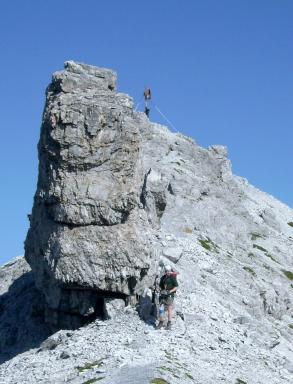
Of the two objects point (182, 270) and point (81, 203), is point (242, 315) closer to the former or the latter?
point (182, 270)

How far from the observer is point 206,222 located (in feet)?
194

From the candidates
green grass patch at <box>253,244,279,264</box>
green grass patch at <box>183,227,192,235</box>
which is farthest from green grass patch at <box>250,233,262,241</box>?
green grass patch at <box>183,227,192,235</box>

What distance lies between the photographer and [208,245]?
52688mm

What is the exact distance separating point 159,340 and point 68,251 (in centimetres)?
790

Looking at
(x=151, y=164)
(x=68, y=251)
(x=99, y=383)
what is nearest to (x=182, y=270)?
(x=68, y=251)

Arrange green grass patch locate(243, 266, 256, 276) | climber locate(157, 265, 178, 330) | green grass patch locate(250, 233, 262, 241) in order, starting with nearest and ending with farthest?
climber locate(157, 265, 178, 330) → green grass patch locate(243, 266, 256, 276) → green grass patch locate(250, 233, 262, 241)

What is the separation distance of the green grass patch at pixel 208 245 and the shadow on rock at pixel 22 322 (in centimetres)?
1395

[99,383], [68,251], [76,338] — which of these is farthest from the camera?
[68,251]

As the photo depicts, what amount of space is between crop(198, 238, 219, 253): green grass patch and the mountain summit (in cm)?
278

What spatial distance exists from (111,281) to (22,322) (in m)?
9.56

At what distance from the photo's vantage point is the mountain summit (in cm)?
3011

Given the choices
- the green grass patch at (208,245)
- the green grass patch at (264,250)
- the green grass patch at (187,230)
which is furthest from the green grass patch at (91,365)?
the green grass patch at (264,250)

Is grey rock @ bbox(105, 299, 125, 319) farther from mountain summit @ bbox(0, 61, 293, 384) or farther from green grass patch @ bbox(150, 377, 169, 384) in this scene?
green grass patch @ bbox(150, 377, 169, 384)

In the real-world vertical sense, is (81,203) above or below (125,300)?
above
